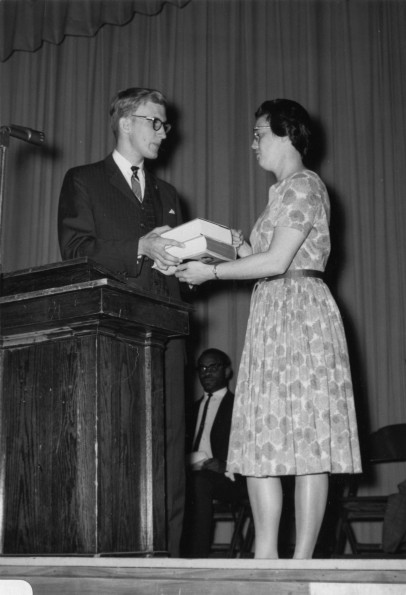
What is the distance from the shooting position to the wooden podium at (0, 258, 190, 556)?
6.88 ft

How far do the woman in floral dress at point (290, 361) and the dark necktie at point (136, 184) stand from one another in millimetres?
449

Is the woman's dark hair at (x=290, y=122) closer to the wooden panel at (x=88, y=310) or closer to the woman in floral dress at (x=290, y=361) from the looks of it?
the woman in floral dress at (x=290, y=361)

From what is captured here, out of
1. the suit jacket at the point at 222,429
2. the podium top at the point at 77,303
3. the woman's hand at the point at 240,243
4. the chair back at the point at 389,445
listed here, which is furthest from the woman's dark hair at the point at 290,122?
the suit jacket at the point at 222,429

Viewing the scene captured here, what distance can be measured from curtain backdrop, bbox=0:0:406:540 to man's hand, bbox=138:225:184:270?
254cm

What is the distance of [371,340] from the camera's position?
5.11 meters

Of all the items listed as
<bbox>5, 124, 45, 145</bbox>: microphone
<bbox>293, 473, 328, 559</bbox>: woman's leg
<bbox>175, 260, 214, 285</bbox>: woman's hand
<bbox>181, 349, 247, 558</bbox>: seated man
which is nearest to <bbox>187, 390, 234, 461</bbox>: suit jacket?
<bbox>181, 349, 247, 558</bbox>: seated man

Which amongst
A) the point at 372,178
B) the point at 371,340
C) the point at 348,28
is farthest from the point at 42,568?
the point at 348,28

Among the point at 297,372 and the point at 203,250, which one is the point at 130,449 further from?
the point at 203,250

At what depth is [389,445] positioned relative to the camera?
172 inches

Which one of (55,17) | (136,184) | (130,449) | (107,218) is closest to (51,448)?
(130,449)

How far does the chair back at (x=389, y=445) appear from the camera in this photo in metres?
4.34

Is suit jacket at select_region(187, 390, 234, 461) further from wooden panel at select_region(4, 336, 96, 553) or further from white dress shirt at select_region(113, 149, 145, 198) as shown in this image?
wooden panel at select_region(4, 336, 96, 553)

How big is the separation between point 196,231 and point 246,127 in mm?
3109

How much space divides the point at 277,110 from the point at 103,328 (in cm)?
99
